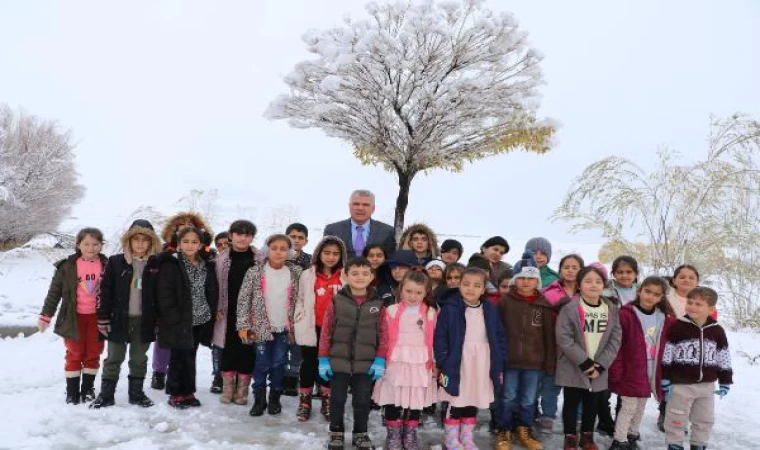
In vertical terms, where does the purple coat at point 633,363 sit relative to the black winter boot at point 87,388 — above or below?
above

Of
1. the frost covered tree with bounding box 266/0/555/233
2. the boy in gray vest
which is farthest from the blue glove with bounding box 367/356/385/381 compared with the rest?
the frost covered tree with bounding box 266/0/555/233

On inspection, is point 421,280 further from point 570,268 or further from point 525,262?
point 570,268

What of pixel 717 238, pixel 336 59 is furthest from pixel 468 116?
pixel 717 238

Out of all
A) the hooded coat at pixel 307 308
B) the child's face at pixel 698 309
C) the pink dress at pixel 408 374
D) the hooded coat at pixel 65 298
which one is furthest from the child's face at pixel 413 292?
the hooded coat at pixel 65 298

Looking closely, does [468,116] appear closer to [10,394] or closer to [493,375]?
[493,375]

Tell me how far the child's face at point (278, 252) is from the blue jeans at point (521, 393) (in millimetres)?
2426

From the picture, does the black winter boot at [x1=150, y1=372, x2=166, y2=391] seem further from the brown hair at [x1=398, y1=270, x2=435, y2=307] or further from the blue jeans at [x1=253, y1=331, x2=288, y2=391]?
the brown hair at [x1=398, y1=270, x2=435, y2=307]

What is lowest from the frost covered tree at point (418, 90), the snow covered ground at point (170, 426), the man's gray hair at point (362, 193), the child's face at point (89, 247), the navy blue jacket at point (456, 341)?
the snow covered ground at point (170, 426)

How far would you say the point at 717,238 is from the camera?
10125mm

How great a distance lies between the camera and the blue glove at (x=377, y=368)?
4.27 metres

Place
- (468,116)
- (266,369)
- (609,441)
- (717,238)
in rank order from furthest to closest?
(468,116)
(717,238)
(266,369)
(609,441)

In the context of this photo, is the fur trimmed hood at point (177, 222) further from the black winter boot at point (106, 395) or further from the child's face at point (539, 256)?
the child's face at point (539, 256)

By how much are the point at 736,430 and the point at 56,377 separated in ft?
25.0

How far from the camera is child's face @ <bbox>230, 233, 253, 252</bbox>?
534 cm
